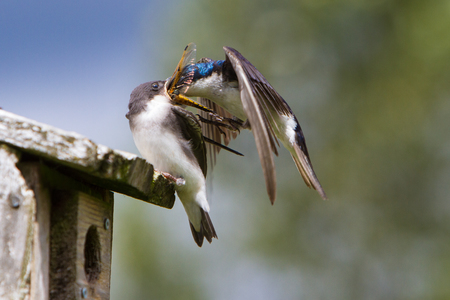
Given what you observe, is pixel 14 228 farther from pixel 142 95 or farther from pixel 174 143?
pixel 142 95

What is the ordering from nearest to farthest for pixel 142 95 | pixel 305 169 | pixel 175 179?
pixel 175 179 < pixel 142 95 < pixel 305 169

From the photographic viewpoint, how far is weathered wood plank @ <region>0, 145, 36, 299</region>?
1.60 m

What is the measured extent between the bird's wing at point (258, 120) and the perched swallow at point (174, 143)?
413mm

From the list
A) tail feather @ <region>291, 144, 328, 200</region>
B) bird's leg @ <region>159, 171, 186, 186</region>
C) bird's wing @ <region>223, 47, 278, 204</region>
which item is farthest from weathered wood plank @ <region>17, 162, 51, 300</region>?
tail feather @ <region>291, 144, 328, 200</region>

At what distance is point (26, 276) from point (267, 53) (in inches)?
281

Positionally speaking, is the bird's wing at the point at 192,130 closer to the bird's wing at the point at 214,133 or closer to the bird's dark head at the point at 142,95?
the bird's dark head at the point at 142,95

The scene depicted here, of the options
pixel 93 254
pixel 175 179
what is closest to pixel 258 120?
pixel 175 179

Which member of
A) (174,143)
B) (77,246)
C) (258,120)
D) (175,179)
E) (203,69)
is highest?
(203,69)

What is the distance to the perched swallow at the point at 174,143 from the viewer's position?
9.34ft

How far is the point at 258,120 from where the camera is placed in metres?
2.29

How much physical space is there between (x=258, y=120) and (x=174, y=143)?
0.74 m

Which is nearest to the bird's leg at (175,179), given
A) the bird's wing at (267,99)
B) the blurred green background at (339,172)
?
the bird's wing at (267,99)

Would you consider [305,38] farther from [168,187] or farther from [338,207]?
[168,187]

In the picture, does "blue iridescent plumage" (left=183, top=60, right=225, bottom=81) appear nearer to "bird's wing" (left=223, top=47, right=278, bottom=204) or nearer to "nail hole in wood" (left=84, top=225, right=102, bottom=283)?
"bird's wing" (left=223, top=47, right=278, bottom=204)
